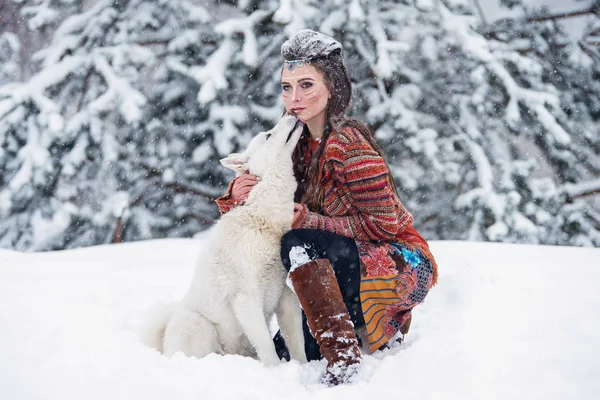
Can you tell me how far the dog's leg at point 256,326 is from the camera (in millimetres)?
2084

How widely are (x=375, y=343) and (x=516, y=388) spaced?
70 centimetres

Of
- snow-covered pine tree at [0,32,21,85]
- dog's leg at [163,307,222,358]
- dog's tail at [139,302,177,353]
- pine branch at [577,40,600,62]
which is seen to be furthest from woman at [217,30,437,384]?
snow-covered pine tree at [0,32,21,85]

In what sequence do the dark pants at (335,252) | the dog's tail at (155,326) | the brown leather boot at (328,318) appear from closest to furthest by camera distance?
1. the brown leather boot at (328,318)
2. the dark pants at (335,252)
3. the dog's tail at (155,326)

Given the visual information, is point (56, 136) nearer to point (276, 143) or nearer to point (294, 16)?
point (294, 16)

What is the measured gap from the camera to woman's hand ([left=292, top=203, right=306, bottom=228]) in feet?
7.20

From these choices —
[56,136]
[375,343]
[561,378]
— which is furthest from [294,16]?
[561,378]

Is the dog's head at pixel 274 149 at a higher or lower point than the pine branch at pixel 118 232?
higher

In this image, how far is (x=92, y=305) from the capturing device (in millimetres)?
2787

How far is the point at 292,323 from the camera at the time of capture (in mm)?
2211

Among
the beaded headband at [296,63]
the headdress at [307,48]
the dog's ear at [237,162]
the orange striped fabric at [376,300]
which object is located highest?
the headdress at [307,48]

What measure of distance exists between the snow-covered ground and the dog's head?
0.95 meters

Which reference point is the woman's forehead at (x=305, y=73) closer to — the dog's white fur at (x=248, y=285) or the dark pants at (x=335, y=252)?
the dog's white fur at (x=248, y=285)

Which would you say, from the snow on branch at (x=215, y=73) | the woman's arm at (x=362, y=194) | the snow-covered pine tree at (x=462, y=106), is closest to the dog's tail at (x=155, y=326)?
the woman's arm at (x=362, y=194)

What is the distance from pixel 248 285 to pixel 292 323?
31cm
